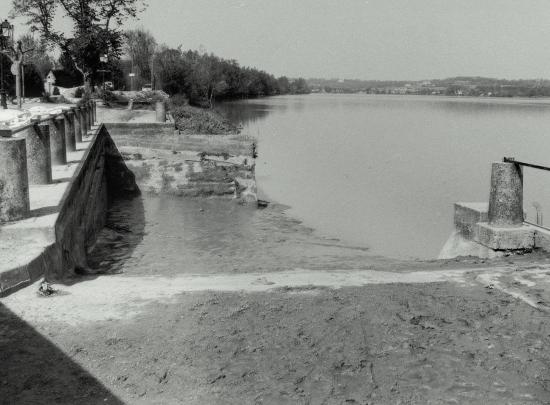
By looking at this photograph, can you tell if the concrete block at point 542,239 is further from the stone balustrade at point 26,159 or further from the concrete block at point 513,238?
the stone balustrade at point 26,159

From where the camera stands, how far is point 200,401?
3.64 m

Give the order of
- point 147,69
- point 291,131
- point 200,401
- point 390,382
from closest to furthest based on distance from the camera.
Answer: point 200,401
point 390,382
point 291,131
point 147,69

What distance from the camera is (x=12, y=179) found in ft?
20.6

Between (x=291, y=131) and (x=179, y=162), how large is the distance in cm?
3471

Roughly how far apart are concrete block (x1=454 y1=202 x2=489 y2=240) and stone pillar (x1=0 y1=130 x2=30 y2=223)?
5.87m

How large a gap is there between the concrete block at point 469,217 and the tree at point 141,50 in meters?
59.6

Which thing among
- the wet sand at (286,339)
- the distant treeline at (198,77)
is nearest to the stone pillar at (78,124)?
the wet sand at (286,339)

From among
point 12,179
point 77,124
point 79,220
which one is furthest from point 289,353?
point 77,124

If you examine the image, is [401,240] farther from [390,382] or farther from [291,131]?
[291,131]

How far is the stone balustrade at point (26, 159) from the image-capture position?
6.28 m

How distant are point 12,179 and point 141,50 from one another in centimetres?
8271

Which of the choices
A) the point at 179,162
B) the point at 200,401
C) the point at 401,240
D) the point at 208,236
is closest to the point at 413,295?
the point at 200,401

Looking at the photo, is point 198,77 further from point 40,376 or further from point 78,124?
point 40,376

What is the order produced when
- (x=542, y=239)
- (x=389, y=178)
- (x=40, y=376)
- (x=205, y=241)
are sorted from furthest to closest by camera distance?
(x=389, y=178) < (x=205, y=241) < (x=542, y=239) < (x=40, y=376)
